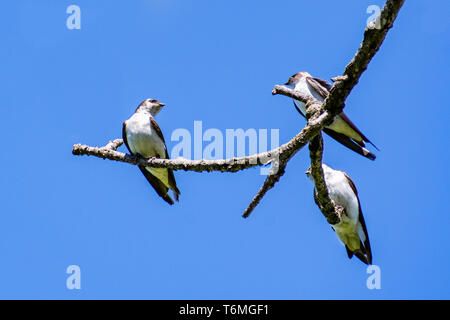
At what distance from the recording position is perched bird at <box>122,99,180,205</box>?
776 cm

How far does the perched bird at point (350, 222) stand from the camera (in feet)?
22.4

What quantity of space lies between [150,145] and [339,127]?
2.68 metres

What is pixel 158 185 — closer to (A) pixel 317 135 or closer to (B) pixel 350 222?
(B) pixel 350 222

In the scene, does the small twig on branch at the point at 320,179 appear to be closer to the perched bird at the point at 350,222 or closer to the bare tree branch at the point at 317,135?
the bare tree branch at the point at 317,135

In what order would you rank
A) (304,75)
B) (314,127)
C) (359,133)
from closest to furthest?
(314,127)
(359,133)
(304,75)

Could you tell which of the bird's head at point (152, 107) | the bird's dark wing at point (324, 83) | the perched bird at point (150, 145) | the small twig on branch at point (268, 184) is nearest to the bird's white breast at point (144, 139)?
the perched bird at point (150, 145)

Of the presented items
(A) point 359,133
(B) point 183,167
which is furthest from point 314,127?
(A) point 359,133

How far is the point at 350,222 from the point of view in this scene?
22.4ft

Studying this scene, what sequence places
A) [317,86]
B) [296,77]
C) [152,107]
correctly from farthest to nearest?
1. [296,77]
2. [317,86]
3. [152,107]

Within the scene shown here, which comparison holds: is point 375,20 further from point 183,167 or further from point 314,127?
point 183,167

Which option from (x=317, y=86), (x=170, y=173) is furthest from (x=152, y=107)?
(x=317, y=86)
